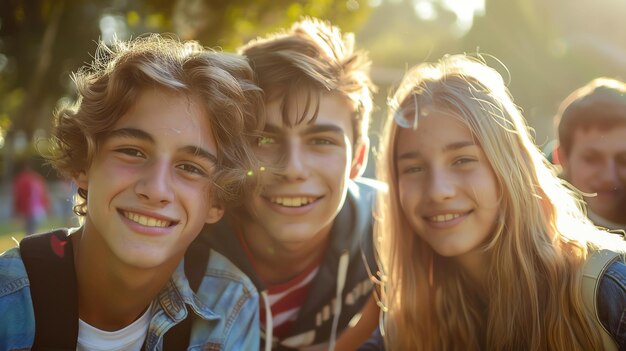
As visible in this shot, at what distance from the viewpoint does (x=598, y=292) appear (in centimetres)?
283

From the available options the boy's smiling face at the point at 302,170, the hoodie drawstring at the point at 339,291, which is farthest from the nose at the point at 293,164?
the hoodie drawstring at the point at 339,291

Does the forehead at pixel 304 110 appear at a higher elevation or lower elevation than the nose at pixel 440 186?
higher

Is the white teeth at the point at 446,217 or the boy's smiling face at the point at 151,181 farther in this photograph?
the white teeth at the point at 446,217

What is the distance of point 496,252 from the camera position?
3248 millimetres

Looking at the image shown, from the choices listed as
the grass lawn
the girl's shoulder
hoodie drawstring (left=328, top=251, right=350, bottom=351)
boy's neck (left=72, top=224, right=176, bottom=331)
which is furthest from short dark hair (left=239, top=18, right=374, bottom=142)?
the grass lawn

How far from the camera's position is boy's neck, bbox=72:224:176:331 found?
3064 millimetres

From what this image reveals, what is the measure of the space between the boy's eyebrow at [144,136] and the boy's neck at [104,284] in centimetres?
50

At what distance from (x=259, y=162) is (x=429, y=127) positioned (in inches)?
37.7

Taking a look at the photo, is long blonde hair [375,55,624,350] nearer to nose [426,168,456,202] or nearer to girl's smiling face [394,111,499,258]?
girl's smiling face [394,111,499,258]

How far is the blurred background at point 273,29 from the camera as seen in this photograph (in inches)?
281

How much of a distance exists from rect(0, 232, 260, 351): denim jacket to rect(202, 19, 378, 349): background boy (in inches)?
9.2

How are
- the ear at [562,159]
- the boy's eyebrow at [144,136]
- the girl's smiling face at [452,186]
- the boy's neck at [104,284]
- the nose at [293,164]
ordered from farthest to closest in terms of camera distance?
1. the ear at [562,159]
2. the nose at [293,164]
3. the girl's smiling face at [452,186]
4. the boy's neck at [104,284]
5. the boy's eyebrow at [144,136]

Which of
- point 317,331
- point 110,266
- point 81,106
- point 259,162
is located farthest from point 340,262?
point 81,106

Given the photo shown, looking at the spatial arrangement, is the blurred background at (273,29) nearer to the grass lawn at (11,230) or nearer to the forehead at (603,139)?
the grass lawn at (11,230)
